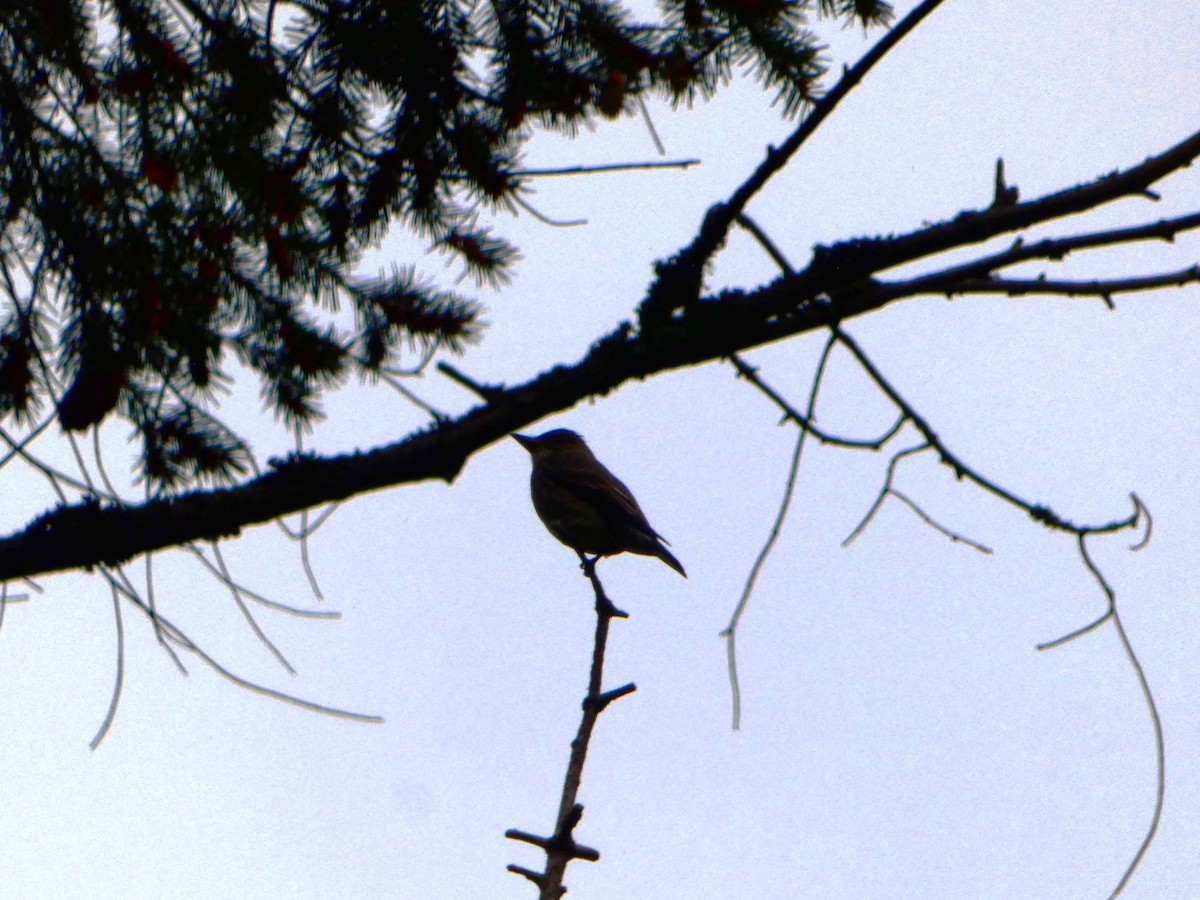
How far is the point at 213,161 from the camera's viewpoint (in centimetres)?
286

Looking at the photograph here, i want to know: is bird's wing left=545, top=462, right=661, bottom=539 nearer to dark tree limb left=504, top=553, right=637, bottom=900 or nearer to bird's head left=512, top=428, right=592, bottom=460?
bird's head left=512, top=428, right=592, bottom=460

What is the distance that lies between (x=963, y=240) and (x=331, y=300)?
5.26 feet

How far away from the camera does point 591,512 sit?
5.34m

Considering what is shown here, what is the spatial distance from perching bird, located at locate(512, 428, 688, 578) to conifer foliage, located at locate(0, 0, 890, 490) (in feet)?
7.44

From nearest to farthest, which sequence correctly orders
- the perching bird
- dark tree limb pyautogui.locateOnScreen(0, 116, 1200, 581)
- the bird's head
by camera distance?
dark tree limb pyautogui.locateOnScreen(0, 116, 1200, 581) → the perching bird → the bird's head

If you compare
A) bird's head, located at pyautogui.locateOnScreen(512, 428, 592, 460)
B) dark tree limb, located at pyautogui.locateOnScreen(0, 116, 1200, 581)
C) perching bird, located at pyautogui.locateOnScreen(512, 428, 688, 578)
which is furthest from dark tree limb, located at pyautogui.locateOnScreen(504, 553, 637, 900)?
bird's head, located at pyautogui.locateOnScreen(512, 428, 592, 460)

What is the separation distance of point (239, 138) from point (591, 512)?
2.77 metres

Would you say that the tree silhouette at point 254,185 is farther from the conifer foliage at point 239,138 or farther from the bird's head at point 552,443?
the bird's head at point 552,443

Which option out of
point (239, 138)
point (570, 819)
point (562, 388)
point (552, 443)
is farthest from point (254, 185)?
point (552, 443)

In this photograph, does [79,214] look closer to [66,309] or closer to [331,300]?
[66,309]

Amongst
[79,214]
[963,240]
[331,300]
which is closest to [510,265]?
[331,300]

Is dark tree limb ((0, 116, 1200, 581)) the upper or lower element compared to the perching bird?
lower

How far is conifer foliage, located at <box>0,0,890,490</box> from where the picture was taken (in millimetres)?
2750

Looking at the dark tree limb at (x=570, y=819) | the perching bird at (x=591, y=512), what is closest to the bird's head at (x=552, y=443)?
the perching bird at (x=591, y=512)
